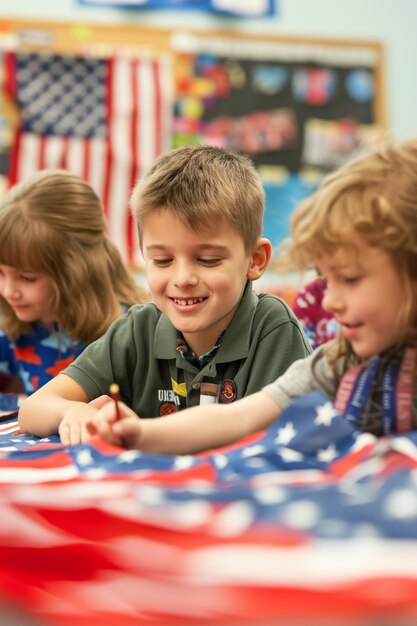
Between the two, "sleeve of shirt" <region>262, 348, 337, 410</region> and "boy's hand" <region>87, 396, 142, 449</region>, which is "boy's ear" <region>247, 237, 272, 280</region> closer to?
"sleeve of shirt" <region>262, 348, 337, 410</region>

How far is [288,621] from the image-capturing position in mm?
646

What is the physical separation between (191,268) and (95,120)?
2.72 meters

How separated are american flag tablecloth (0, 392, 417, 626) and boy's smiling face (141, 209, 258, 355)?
47cm

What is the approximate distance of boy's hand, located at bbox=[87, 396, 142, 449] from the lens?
1079 mm

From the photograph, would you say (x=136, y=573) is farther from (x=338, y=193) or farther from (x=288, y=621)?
(x=338, y=193)

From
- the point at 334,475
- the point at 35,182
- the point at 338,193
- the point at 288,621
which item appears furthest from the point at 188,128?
the point at 288,621

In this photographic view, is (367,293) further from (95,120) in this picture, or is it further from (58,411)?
(95,120)

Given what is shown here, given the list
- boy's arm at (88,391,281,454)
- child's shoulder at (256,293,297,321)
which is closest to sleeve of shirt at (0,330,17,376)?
child's shoulder at (256,293,297,321)

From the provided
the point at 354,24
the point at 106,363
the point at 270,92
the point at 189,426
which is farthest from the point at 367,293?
the point at 354,24

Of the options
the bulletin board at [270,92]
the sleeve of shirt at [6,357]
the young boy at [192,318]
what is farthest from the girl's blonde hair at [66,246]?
the bulletin board at [270,92]

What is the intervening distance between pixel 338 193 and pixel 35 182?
98cm

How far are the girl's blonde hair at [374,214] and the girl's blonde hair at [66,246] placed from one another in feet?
2.72

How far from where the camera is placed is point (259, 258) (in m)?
1.50

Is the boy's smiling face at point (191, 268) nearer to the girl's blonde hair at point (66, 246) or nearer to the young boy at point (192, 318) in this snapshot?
the young boy at point (192, 318)
